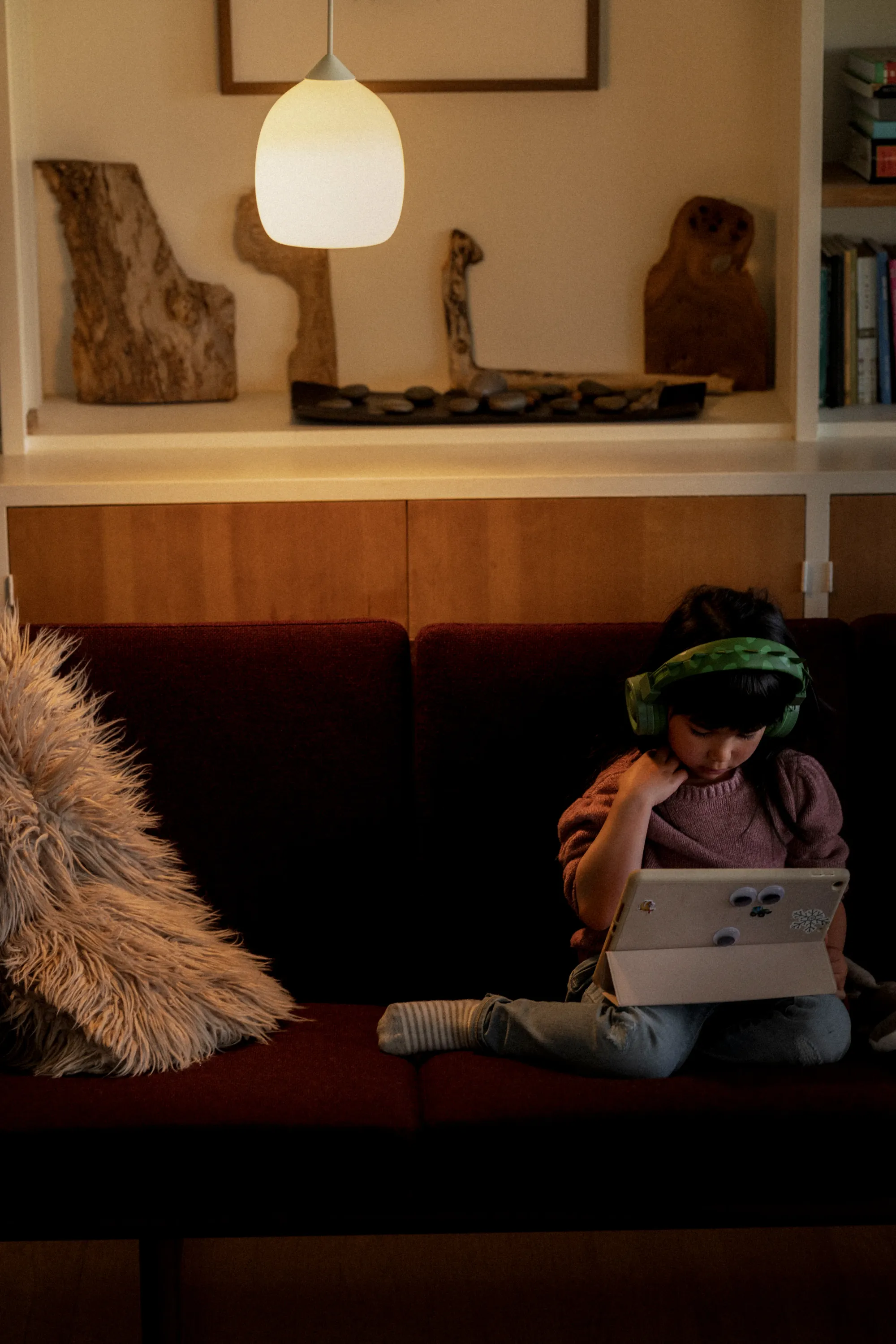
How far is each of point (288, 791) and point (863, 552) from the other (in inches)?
42.1

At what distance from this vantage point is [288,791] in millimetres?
1871

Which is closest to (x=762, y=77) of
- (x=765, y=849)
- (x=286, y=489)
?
(x=286, y=489)

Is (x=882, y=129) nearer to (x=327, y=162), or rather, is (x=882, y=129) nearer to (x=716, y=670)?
(x=327, y=162)

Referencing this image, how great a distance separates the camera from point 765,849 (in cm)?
171

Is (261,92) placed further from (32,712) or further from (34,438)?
(32,712)

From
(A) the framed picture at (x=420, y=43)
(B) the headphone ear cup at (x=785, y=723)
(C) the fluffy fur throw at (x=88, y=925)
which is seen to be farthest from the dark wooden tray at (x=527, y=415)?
(B) the headphone ear cup at (x=785, y=723)

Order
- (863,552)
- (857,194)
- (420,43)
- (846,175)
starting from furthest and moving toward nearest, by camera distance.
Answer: (420,43) → (846,175) → (857,194) → (863,552)

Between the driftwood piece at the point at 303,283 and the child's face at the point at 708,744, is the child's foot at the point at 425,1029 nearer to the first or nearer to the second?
the child's face at the point at 708,744

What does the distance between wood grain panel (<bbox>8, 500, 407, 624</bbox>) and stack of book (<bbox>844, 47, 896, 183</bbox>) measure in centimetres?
109

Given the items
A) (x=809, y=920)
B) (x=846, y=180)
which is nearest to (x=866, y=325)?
(x=846, y=180)

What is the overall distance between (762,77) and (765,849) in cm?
181

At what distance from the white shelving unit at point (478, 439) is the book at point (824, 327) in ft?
0.20

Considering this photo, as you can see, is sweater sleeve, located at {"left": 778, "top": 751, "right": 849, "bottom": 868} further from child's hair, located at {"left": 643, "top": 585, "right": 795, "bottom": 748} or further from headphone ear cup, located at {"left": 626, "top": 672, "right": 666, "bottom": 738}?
headphone ear cup, located at {"left": 626, "top": 672, "right": 666, "bottom": 738}

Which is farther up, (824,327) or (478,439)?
(824,327)
